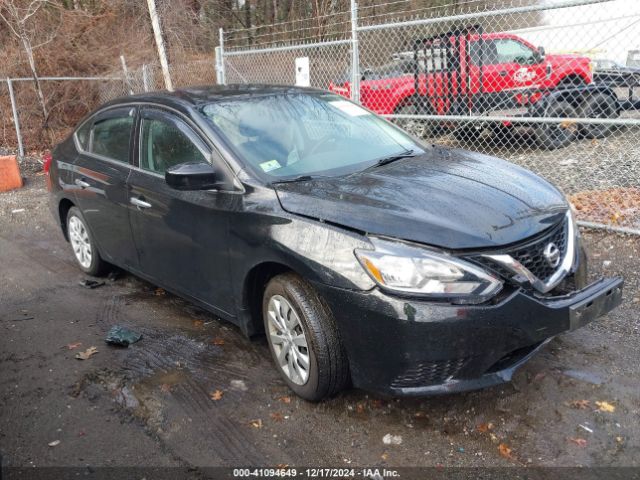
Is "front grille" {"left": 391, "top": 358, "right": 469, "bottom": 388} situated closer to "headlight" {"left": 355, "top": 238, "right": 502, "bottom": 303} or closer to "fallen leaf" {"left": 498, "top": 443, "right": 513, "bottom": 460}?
"headlight" {"left": 355, "top": 238, "right": 502, "bottom": 303}

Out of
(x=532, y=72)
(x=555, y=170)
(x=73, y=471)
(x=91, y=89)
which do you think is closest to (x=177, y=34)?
(x=91, y=89)

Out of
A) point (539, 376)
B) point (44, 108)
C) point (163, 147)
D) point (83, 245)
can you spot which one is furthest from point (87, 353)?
point (44, 108)

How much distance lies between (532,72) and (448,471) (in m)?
8.26

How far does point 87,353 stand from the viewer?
3.96m

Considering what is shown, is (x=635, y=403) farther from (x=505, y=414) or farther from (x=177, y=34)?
(x=177, y=34)

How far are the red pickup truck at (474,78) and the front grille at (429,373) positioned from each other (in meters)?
7.16

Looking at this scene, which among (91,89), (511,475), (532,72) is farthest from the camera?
(91,89)

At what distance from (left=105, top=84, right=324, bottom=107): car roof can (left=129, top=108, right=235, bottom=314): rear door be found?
4.5 inches

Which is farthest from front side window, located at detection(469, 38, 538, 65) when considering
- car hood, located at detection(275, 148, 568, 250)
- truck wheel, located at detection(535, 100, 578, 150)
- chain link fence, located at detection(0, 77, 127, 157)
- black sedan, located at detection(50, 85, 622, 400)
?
chain link fence, located at detection(0, 77, 127, 157)

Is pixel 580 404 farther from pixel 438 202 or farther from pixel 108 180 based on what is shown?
pixel 108 180

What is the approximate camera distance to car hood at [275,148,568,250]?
9.02 feet

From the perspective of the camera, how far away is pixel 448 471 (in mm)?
2674

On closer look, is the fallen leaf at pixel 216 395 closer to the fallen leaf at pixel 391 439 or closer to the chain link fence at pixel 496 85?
the fallen leaf at pixel 391 439

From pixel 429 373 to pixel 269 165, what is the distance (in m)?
1.59
